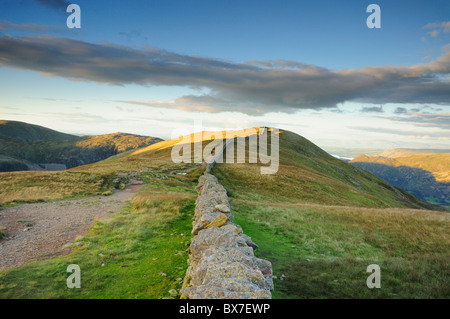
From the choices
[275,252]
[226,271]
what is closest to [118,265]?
[226,271]

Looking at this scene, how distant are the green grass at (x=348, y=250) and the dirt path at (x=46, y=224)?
1232 cm

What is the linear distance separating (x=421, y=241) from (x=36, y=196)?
3623 centimetres

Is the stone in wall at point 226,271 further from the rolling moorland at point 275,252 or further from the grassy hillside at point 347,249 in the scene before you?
the grassy hillside at point 347,249

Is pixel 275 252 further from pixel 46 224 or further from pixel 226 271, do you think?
pixel 46 224

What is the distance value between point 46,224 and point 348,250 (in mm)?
21728

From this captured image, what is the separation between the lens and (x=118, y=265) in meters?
11.9

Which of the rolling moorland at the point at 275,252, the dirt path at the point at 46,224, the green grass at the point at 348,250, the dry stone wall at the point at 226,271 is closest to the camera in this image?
the dry stone wall at the point at 226,271

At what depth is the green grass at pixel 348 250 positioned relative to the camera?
10.2 m

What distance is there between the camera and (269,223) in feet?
67.5

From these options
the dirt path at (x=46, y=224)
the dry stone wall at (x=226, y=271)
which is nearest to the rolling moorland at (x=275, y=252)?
the dirt path at (x=46, y=224)

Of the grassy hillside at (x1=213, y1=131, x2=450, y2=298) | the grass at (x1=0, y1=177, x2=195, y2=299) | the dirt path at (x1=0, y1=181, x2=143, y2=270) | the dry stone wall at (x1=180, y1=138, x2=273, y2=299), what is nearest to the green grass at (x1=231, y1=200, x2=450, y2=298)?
the grassy hillside at (x1=213, y1=131, x2=450, y2=298)
